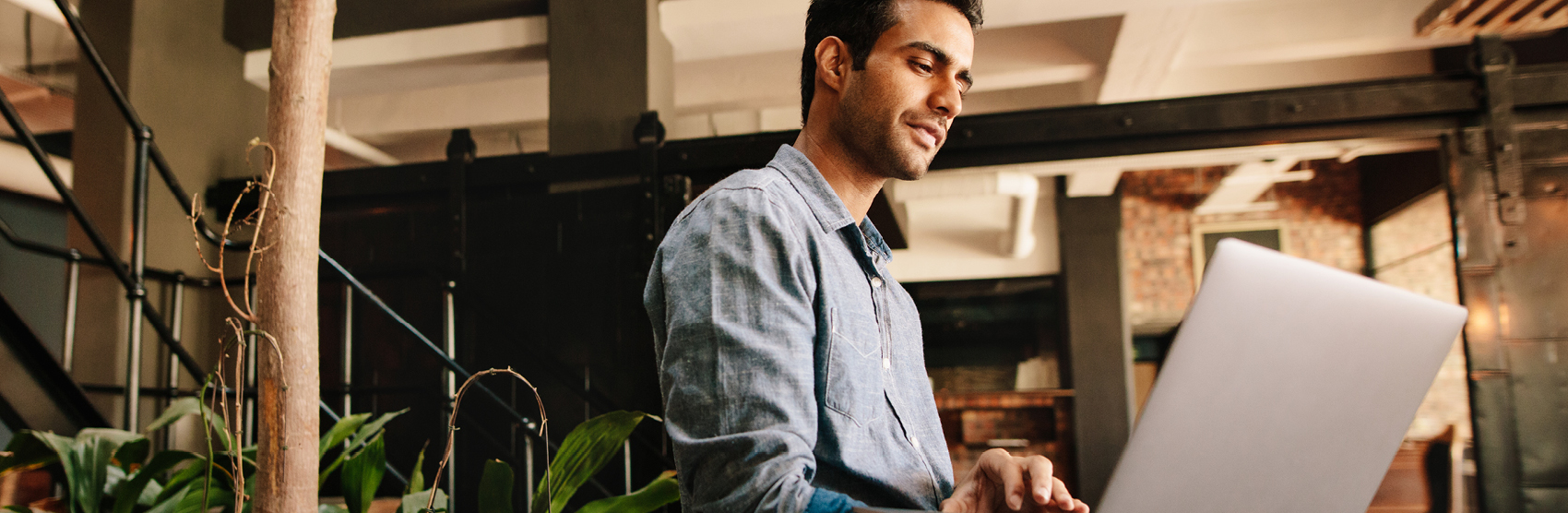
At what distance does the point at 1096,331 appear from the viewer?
23.7 ft

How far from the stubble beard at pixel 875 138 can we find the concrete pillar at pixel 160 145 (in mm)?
3910

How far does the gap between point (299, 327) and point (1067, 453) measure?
7403 millimetres

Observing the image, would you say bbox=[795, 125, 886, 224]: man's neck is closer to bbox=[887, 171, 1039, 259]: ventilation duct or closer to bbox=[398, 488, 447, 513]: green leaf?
bbox=[398, 488, 447, 513]: green leaf

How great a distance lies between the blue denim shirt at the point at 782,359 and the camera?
2.13ft

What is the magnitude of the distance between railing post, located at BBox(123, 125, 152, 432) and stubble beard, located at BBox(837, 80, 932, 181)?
6.63 ft

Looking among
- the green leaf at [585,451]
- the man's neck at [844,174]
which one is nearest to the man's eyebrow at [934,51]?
the man's neck at [844,174]

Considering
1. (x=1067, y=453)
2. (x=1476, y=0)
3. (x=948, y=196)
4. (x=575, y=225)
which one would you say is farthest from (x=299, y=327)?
(x=1067, y=453)

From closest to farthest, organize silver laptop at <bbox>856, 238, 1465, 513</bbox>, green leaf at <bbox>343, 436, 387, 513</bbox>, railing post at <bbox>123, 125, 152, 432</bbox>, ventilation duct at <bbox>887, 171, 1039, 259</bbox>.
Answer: silver laptop at <bbox>856, 238, 1465, 513</bbox> < green leaf at <bbox>343, 436, 387, 513</bbox> < railing post at <bbox>123, 125, 152, 432</bbox> < ventilation duct at <bbox>887, 171, 1039, 259</bbox>

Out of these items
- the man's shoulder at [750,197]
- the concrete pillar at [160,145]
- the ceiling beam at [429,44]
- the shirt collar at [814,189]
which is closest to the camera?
the man's shoulder at [750,197]

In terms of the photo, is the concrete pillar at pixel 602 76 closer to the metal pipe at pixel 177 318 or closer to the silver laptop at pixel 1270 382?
the metal pipe at pixel 177 318

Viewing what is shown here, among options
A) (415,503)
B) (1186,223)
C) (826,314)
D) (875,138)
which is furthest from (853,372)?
(1186,223)

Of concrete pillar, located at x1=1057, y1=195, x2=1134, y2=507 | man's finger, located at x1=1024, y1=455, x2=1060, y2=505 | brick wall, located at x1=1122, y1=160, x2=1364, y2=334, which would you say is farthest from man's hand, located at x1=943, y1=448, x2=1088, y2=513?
brick wall, located at x1=1122, y1=160, x2=1364, y2=334

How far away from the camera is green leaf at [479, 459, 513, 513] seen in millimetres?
1314

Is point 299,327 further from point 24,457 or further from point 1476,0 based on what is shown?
point 1476,0
